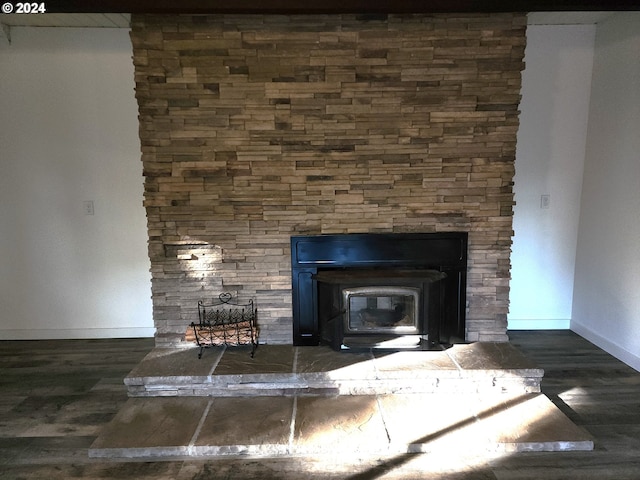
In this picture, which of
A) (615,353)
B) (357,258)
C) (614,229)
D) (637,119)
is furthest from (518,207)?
(357,258)

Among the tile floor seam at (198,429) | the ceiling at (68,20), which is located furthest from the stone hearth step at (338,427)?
the ceiling at (68,20)

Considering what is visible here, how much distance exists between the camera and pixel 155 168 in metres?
2.67

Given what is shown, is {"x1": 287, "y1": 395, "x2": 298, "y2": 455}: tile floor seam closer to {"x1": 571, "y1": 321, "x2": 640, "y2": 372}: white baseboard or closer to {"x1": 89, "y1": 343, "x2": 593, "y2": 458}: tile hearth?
{"x1": 89, "y1": 343, "x2": 593, "y2": 458}: tile hearth

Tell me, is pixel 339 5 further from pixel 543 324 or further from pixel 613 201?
pixel 543 324

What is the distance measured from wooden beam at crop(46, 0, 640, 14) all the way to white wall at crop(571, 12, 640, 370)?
100 cm

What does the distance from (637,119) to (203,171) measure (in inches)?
110

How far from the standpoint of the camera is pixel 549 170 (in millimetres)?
3307

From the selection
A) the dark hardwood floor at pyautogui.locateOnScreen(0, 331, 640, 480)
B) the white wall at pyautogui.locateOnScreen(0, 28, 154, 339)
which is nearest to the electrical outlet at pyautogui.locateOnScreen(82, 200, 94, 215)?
the white wall at pyautogui.locateOnScreen(0, 28, 154, 339)

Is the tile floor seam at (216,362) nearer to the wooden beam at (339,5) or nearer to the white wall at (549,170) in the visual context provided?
the wooden beam at (339,5)

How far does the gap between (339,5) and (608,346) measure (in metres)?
2.87

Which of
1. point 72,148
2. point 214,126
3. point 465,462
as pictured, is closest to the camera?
point 465,462

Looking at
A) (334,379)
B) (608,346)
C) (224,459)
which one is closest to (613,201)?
(608,346)

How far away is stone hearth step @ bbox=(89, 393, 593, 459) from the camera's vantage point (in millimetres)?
1971

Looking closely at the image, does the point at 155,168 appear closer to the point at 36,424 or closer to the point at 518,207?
the point at 36,424
